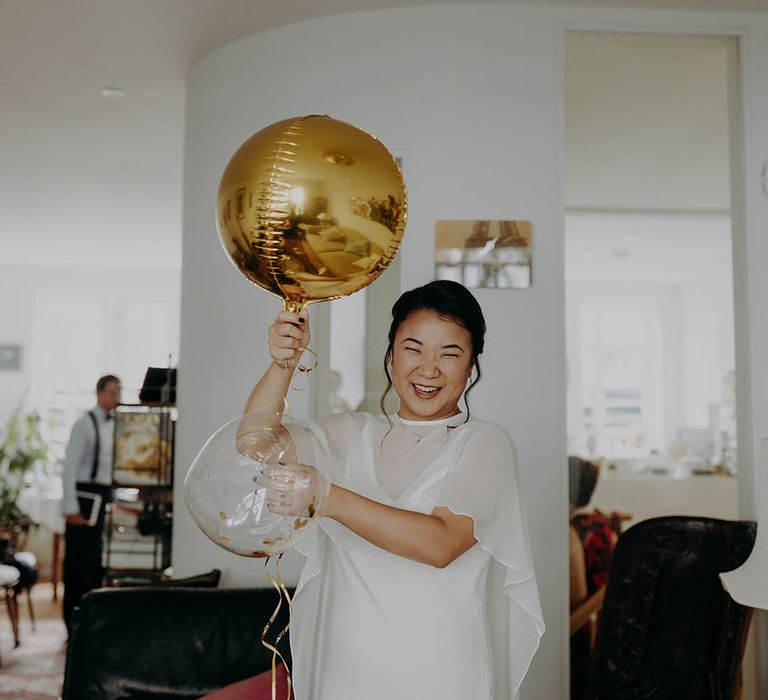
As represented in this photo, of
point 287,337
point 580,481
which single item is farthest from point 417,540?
point 580,481

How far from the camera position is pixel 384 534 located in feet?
4.35

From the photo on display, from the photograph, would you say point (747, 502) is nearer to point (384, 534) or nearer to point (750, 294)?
point (750, 294)

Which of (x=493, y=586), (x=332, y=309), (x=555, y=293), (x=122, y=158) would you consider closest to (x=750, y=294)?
(x=555, y=293)

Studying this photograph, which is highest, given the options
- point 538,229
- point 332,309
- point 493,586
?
point 538,229

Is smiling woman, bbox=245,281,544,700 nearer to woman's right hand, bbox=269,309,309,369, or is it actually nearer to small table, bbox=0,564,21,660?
woman's right hand, bbox=269,309,309,369

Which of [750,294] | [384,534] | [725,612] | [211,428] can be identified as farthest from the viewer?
[211,428]

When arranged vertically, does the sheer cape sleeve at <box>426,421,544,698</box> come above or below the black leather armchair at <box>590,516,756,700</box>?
above

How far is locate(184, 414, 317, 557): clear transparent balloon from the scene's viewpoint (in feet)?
3.93

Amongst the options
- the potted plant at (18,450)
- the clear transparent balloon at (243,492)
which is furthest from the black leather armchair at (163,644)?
the potted plant at (18,450)

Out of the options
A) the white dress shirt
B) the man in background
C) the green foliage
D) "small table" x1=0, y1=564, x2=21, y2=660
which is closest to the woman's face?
the man in background

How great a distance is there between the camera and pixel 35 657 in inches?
185

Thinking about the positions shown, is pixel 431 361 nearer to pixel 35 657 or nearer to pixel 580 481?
pixel 580 481

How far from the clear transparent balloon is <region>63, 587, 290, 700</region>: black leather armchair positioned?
3.74 feet

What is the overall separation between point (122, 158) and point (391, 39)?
7.26 ft
